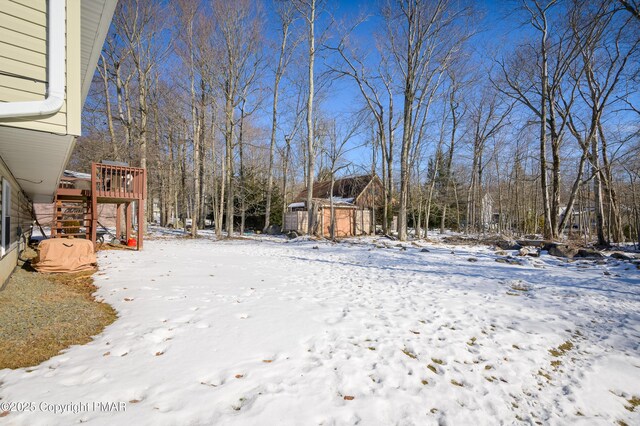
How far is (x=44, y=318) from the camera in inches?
141

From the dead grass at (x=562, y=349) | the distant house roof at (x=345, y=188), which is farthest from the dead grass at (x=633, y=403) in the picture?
the distant house roof at (x=345, y=188)

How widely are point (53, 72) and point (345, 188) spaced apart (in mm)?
25286

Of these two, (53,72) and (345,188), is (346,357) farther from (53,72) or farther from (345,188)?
(345,188)

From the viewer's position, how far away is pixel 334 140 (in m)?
21.8

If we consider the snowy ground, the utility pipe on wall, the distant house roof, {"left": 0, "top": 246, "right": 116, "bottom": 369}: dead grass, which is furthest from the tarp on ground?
the distant house roof

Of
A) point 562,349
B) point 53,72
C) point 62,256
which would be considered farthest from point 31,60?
point 562,349

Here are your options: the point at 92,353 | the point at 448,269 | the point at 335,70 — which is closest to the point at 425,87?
the point at 335,70

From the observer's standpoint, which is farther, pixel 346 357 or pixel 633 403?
pixel 346 357

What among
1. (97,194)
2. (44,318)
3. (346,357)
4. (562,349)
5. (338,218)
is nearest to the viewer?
(346,357)

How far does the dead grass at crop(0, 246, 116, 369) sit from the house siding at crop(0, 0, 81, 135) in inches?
84.1

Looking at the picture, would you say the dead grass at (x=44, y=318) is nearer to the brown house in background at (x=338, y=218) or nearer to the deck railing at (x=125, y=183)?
the deck railing at (x=125, y=183)

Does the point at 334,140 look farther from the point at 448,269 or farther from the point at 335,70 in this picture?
the point at 448,269

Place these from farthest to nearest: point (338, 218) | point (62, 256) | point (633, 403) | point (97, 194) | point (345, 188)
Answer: point (345, 188) → point (338, 218) → point (97, 194) → point (62, 256) → point (633, 403)

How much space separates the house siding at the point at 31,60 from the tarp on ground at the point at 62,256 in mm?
4272
